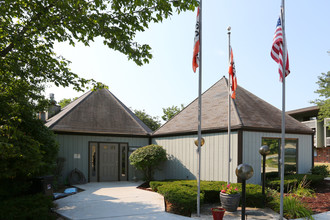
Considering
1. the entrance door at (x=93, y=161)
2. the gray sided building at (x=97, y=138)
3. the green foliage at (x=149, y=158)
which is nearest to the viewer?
the green foliage at (x=149, y=158)

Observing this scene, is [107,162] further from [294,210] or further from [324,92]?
[324,92]

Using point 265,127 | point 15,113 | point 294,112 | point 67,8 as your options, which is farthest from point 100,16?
point 294,112

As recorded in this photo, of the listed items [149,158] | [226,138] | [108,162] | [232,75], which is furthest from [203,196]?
[108,162]

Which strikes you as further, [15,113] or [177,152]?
[177,152]

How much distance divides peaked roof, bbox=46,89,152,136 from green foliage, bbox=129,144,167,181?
6.94 ft

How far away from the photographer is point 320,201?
9.24 meters

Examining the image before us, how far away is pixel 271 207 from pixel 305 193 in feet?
6.53

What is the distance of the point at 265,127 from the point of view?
11.7m

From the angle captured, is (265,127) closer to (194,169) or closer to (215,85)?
(194,169)

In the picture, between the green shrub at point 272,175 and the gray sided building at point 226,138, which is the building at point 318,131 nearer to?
the gray sided building at point 226,138

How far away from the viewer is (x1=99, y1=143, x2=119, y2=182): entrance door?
609 inches

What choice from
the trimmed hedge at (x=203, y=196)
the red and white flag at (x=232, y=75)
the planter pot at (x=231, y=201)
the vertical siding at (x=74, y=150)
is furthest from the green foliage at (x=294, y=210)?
the vertical siding at (x=74, y=150)

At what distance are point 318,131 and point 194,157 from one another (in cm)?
2482

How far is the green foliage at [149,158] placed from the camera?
14135 millimetres
